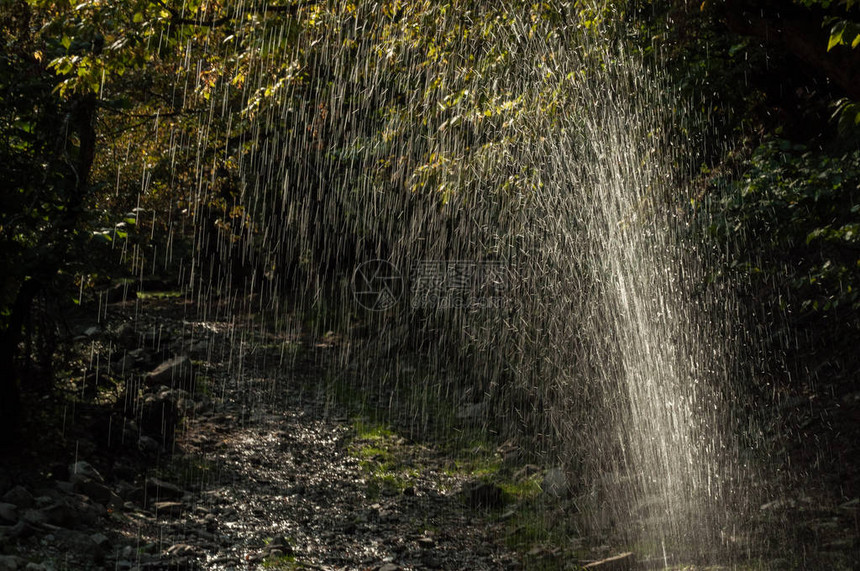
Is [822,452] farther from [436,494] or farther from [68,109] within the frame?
[68,109]

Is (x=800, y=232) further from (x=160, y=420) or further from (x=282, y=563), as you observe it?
(x=160, y=420)

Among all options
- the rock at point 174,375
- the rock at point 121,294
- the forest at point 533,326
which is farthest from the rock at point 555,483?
the rock at point 121,294

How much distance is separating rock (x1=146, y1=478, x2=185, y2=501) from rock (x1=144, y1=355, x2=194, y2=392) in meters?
3.39

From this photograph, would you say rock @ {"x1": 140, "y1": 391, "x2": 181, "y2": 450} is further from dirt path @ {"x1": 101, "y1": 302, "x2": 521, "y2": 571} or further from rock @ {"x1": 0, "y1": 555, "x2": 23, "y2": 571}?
rock @ {"x1": 0, "y1": 555, "x2": 23, "y2": 571}

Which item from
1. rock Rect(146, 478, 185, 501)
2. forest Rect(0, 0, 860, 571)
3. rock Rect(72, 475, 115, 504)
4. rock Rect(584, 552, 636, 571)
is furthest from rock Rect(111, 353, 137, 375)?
rock Rect(584, 552, 636, 571)

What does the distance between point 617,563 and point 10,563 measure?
4415 millimetres

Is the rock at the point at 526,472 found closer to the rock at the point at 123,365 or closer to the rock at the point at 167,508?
the rock at the point at 167,508

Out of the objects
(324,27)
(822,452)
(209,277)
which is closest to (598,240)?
(822,452)

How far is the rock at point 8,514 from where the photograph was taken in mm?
5156

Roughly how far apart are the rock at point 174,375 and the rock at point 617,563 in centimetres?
678

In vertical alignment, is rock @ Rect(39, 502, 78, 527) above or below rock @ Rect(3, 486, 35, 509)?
below

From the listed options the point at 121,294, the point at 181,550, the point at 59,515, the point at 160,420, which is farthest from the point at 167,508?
the point at 121,294

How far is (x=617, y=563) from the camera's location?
5855 mm

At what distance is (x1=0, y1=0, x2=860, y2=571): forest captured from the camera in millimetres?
6004
